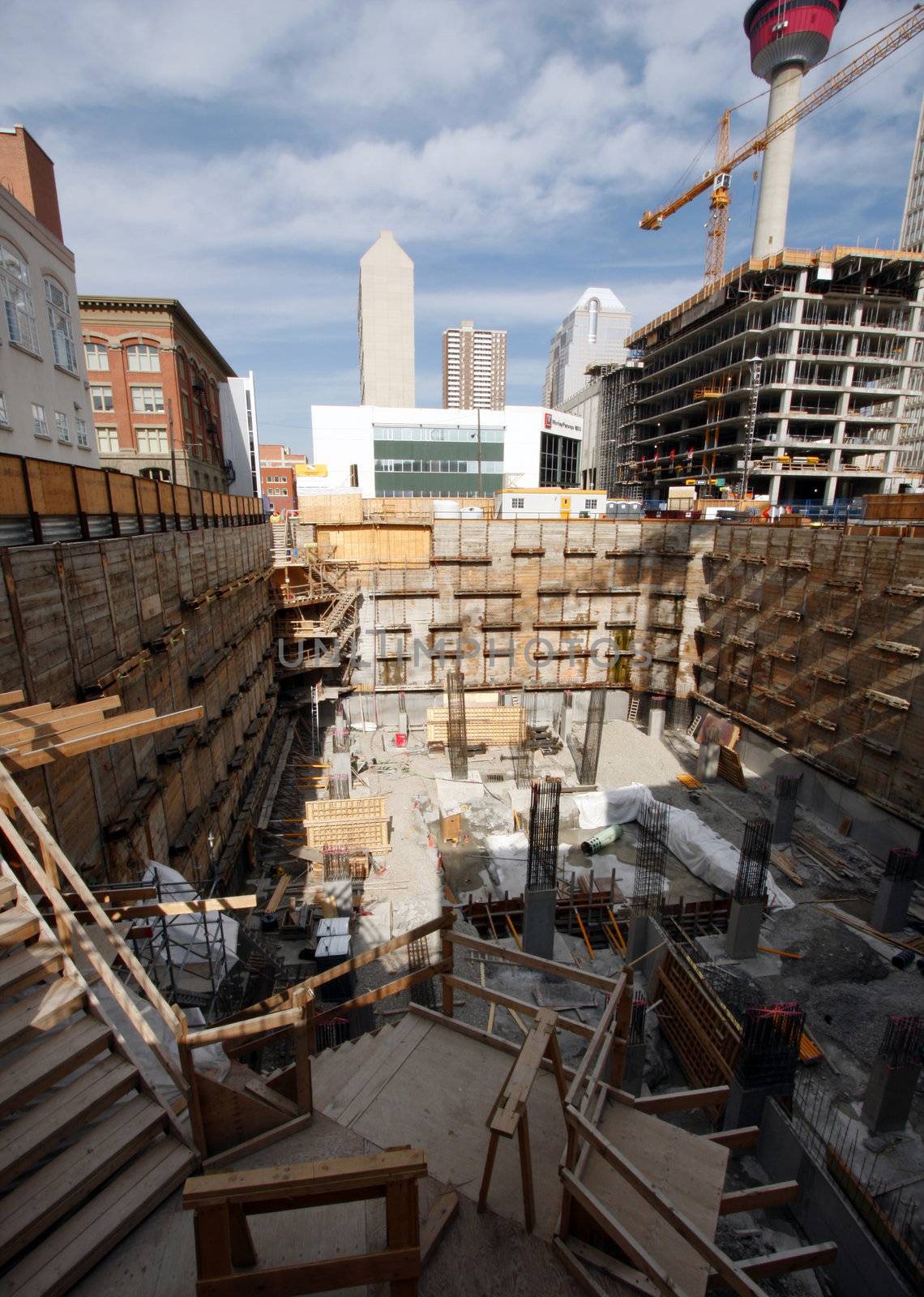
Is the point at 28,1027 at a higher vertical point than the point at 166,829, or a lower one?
higher

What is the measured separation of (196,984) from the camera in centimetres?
945

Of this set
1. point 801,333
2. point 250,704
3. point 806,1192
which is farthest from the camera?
point 801,333

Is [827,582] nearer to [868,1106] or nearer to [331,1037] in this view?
[868,1106]

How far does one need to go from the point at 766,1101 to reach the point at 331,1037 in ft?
23.8

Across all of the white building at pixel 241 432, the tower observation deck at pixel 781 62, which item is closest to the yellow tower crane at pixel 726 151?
the tower observation deck at pixel 781 62

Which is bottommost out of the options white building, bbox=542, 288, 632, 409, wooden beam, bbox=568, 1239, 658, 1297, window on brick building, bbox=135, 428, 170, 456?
wooden beam, bbox=568, 1239, 658, 1297

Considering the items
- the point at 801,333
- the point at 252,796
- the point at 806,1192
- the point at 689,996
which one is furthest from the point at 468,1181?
the point at 801,333

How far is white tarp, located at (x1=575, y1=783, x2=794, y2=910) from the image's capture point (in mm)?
16797

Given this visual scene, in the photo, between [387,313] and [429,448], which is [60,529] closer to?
[429,448]

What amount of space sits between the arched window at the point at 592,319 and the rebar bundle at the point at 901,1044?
6756 inches

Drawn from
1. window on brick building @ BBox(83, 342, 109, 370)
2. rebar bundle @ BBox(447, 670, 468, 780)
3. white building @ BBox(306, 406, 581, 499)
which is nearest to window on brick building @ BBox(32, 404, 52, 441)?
rebar bundle @ BBox(447, 670, 468, 780)

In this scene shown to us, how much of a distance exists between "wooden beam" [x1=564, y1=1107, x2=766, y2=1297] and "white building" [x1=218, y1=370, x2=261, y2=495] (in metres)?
56.4

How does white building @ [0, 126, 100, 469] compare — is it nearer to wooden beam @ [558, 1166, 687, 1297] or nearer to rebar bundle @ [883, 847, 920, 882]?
wooden beam @ [558, 1166, 687, 1297]

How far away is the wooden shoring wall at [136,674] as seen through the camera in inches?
294
